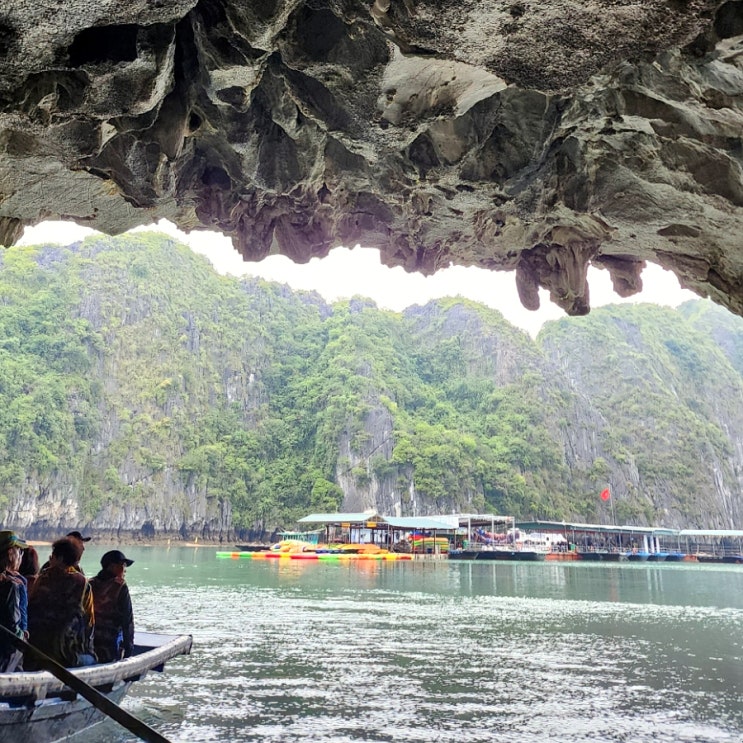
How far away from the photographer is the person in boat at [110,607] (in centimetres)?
645

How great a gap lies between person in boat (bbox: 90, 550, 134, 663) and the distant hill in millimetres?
78818

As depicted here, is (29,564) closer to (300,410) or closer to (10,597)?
(10,597)

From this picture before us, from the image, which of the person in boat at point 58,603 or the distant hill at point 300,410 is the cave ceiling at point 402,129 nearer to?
the person in boat at point 58,603

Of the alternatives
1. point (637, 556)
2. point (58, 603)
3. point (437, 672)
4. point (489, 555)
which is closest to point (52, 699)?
point (58, 603)

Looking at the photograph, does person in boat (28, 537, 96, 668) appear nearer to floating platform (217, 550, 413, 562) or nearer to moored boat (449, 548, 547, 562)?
floating platform (217, 550, 413, 562)

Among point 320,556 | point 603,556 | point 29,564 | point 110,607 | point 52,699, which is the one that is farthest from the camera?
point 603,556

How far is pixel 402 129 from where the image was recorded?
5.58 m

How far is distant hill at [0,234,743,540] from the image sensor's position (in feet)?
284

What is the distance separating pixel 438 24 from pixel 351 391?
98.8 meters

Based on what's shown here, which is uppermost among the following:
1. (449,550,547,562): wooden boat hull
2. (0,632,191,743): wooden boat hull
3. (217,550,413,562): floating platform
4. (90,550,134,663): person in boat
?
(90,550,134,663): person in boat

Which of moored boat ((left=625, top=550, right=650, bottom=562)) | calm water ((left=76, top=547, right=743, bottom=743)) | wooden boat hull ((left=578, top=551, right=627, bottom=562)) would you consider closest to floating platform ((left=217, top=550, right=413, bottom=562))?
wooden boat hull ((left=578, top=551, right=627, bottom=562))

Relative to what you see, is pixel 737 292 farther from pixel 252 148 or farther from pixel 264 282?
pixel 264 282

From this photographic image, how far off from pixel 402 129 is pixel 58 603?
5.02 m

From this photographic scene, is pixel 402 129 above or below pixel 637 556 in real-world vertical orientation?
above
